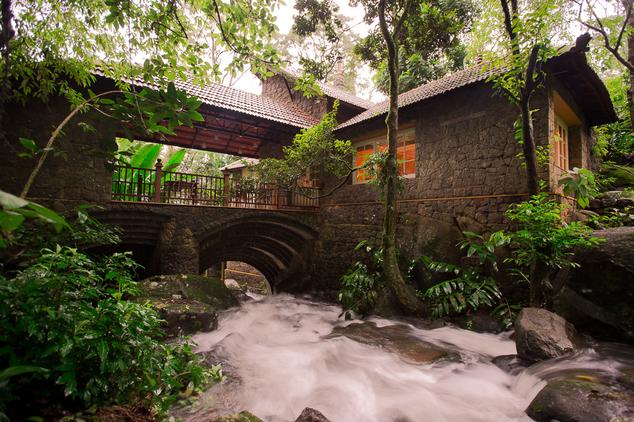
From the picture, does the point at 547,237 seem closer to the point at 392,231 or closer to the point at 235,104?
the point at 392,231

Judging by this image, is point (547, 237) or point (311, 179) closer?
point (547, 237)

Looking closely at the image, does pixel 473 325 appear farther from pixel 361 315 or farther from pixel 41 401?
pixel 41 401

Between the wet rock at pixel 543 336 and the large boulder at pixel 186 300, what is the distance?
563cm

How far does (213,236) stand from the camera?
982cm

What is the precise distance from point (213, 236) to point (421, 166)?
669cm

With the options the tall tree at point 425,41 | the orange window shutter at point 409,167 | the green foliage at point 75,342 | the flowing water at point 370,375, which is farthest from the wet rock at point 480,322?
the tall tree at point 425,41

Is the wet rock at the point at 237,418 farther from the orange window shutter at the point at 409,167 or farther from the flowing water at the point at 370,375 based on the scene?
the orange window shutter at the point at 409,167

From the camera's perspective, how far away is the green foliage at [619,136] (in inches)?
405

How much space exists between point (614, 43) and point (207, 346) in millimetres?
10470

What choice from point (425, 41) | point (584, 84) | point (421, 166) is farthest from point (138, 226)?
point (584, 84)

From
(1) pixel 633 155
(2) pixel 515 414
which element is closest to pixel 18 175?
(2) pixel 515 414

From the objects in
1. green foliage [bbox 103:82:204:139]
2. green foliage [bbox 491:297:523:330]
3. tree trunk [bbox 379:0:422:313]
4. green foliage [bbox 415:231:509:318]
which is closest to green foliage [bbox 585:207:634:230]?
green foliage [bbox 415:231:509:318]

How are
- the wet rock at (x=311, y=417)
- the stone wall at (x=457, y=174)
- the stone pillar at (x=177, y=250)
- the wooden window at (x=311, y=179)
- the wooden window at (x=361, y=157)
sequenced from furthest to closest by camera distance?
1. the wooden window at (x=311, y=179)
2. the wooden window at (x=361, y=157)
3. the stone pillar at (x=177, y=250)
4. the stone wall at (x=457, y=174)
5. the wet rock at (x=311, y=417)

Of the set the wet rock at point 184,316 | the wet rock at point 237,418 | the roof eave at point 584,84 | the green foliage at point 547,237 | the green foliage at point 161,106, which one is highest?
the roof eave at point 584,84
